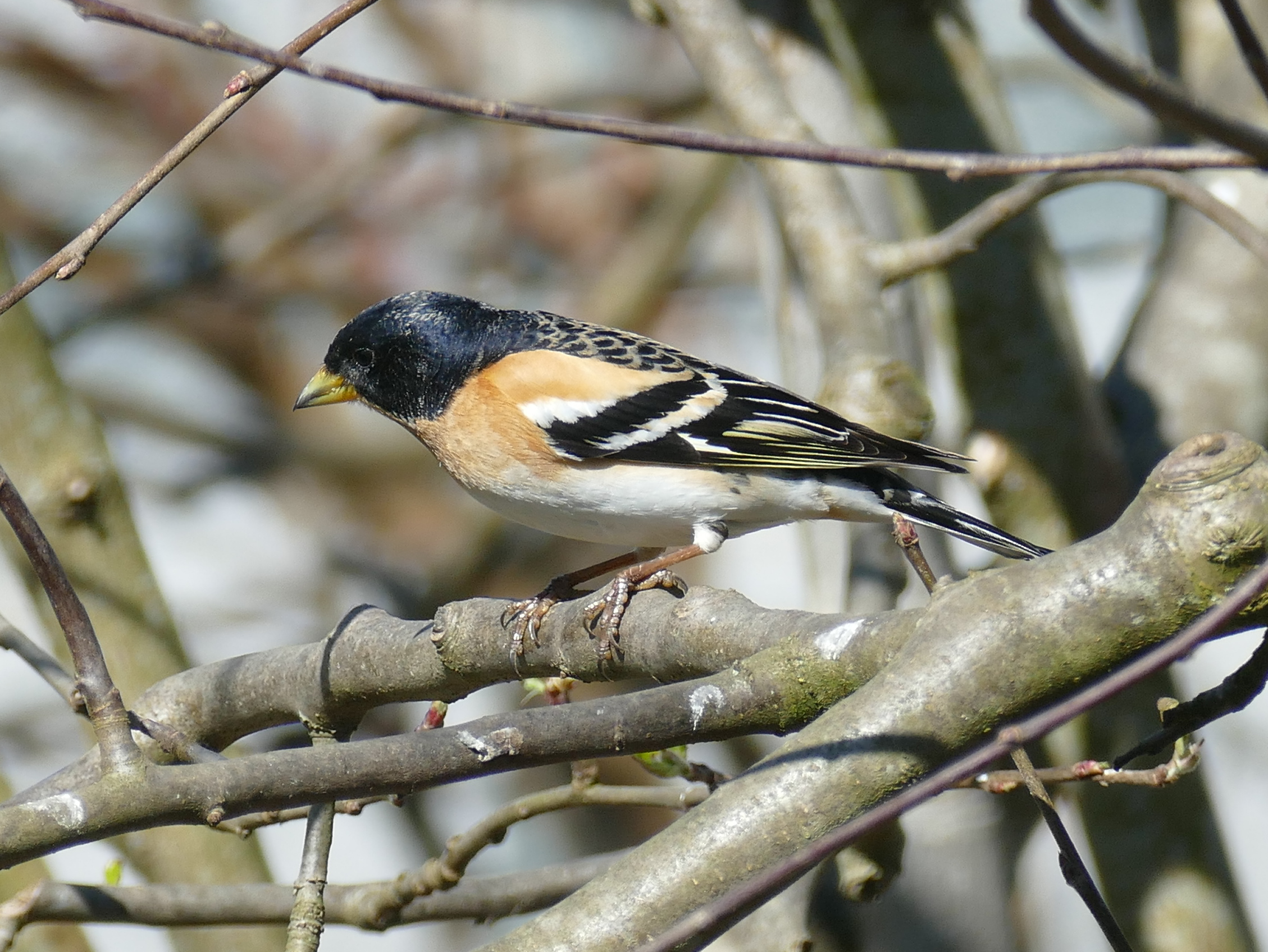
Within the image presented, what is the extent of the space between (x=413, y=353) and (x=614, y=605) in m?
1.71

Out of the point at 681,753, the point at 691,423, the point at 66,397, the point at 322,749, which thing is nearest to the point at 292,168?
the point at 66,397

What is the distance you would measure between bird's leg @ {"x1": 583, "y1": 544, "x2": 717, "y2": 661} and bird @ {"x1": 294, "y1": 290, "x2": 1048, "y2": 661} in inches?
16.6


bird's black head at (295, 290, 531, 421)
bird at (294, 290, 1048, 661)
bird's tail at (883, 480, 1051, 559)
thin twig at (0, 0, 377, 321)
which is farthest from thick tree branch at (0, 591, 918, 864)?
bird's black head at (295, 290, 531, 421)

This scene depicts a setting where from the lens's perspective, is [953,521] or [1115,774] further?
[953,521]

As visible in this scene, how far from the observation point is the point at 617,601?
107 inches

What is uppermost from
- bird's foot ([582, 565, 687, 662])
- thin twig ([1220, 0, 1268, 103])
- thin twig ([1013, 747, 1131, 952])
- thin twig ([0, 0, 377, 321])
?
thin twig ([0, 0, 377, 321])

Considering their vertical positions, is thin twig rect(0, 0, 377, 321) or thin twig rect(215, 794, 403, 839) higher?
thin twig rect(0, 0, 377, 321)

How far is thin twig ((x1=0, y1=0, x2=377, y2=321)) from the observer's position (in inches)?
74.9

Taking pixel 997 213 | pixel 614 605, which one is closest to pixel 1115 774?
pixel 614 605

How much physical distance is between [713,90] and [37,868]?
3276 mm

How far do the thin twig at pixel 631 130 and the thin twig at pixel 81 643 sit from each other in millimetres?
670

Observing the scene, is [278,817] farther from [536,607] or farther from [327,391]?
[327,391]

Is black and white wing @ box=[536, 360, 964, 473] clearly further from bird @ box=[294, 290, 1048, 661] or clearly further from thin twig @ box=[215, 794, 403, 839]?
thin twig @ box=[215, 794, 403, 839]

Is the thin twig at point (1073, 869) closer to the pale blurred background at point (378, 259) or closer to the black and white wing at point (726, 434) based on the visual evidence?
the black and white wing at point (726, 434)
